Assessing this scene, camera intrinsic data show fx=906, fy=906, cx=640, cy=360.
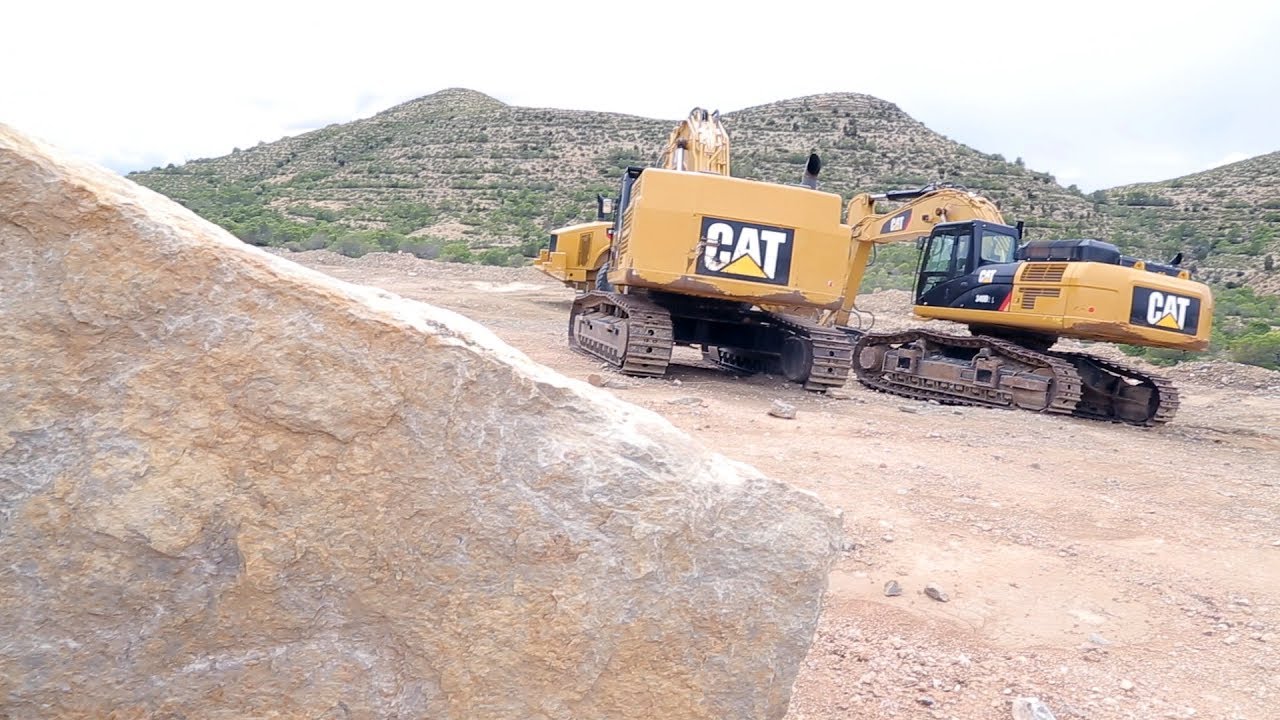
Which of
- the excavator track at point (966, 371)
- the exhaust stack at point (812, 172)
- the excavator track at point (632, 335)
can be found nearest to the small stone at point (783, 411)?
the excavator track at point (632, 335)

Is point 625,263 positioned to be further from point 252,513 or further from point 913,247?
point 913,247

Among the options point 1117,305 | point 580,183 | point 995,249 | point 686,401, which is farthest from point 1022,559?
point 580,183

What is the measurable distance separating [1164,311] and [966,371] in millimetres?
2314

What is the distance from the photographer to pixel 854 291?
44.7 ft

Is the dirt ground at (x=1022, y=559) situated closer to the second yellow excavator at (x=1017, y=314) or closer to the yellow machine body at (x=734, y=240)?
the yellow machine body at (x=734, y=240)

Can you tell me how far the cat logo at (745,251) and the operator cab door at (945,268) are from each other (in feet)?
12.0

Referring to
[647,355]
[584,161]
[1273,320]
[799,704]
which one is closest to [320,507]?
[799,704]

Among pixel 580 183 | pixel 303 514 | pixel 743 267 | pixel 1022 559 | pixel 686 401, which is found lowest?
pixel 1022 559

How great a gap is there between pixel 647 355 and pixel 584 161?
42.3 meters

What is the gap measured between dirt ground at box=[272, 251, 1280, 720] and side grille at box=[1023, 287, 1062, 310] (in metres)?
1.80

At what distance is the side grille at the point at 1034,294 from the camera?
1069 centimetres

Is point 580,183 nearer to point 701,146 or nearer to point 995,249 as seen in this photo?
point 701,146

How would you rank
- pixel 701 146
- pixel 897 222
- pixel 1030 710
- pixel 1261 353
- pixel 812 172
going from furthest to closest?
pixel 1261 353
pixel 897 222
pixel 701 146
pixel 812 172
pixel 1030 710

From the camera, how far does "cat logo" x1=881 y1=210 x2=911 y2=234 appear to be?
13273mm
